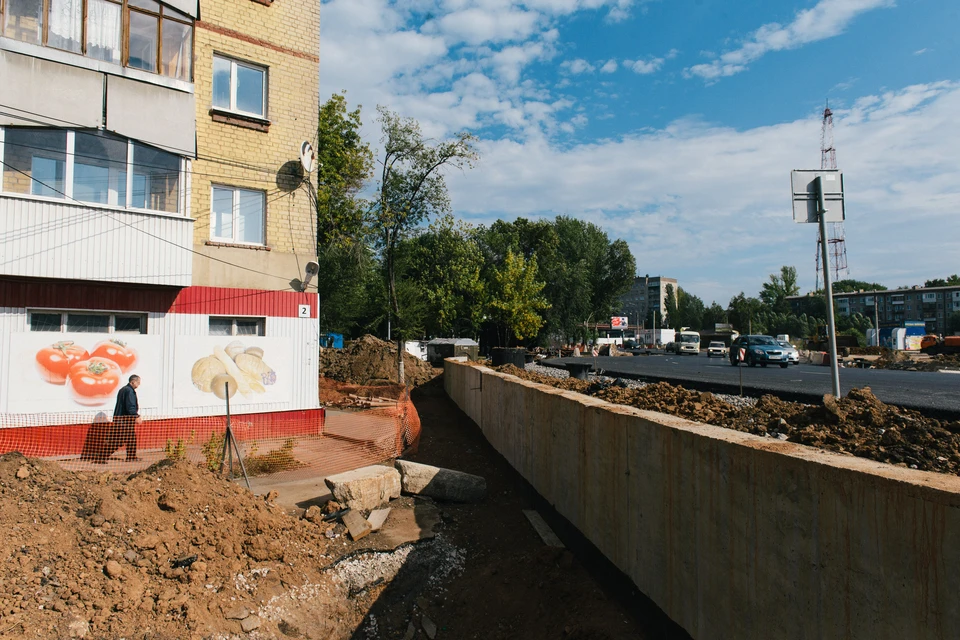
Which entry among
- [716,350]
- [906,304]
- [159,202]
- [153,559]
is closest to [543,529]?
[153,559]

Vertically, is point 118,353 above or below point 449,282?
below

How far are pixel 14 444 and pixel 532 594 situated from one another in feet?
30.2

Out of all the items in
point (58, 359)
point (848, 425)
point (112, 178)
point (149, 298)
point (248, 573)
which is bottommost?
point (248, 573)

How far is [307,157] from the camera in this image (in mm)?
13320

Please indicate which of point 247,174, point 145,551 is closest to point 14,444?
point 145,551

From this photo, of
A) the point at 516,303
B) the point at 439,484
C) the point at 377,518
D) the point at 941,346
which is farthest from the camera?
the point at 941,346

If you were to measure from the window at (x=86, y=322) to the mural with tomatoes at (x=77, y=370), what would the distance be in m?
0.13

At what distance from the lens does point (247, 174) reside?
12859 millimetres

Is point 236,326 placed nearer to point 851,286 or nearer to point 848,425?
point 848,425

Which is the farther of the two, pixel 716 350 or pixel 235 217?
pixel 716 350

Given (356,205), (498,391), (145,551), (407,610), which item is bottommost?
(407,610)

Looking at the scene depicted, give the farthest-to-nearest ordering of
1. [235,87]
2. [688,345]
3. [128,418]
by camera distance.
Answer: [688,345] < [235,87] < [128,418]

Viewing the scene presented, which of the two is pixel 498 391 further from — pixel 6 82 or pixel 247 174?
pixel 6 82

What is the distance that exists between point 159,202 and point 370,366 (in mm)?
14310
